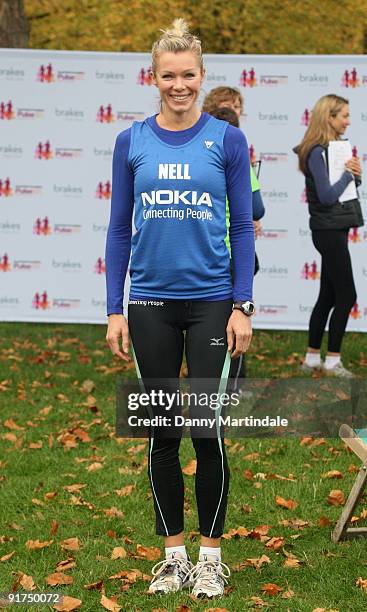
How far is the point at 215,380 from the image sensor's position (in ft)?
14.0

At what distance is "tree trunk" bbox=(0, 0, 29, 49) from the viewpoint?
1294 centimetres

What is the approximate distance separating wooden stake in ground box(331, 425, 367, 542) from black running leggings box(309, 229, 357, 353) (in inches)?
150

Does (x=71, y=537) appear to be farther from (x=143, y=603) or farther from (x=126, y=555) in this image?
(x=143, y=603)

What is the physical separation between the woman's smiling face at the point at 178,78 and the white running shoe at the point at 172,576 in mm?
1801

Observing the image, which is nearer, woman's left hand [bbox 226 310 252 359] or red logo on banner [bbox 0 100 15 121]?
woman's left hand [bbox 226 310 252 359]

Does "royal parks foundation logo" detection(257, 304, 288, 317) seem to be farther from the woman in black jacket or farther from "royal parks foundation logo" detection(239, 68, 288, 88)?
"royal parks foundation logo" detection(239, 68, 288, 88)

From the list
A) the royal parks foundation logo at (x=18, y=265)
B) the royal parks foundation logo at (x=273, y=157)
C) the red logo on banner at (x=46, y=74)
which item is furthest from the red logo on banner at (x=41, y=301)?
the royal parks foundation logo at (x=273, y=157)

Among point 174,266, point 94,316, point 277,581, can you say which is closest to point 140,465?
point 277,581

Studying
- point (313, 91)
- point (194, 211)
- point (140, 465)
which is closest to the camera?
point (194, 211)

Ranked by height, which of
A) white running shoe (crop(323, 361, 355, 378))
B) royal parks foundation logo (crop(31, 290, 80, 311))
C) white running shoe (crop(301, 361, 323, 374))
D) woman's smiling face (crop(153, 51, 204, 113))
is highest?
woman's smiling face (crop(153, 51, 204, 113))

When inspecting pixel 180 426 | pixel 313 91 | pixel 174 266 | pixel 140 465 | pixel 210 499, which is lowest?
pixel 140 465

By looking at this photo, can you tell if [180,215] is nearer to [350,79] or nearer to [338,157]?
[338,157]

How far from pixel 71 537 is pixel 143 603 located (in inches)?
39.2

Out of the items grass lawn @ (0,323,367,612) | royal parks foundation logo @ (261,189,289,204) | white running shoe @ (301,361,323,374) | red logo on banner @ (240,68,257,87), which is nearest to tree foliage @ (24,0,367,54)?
red logo on banner @ (240,68,257,87)
